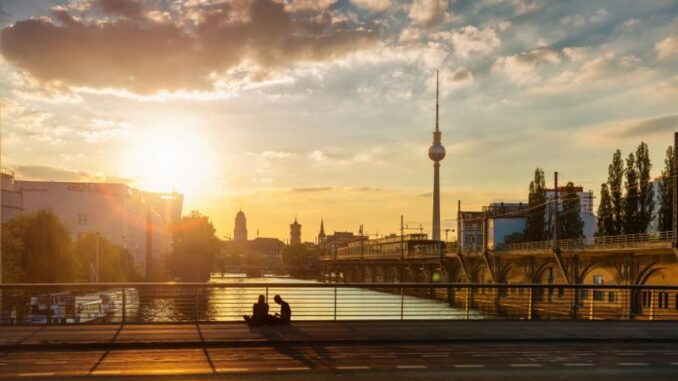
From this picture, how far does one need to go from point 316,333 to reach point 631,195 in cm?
6765

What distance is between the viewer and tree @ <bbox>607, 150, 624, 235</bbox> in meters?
81.4

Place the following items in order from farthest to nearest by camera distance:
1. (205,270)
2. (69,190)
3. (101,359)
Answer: (205,270)
(69,190)
(101,359)

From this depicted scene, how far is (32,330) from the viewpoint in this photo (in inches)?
837

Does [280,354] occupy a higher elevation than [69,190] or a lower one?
lower

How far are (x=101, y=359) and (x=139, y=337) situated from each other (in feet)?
9.29

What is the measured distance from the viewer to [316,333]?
2136cm

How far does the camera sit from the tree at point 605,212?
8219cm

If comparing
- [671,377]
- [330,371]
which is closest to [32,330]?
[330,371]

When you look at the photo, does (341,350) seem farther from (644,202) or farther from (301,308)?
(644,202)

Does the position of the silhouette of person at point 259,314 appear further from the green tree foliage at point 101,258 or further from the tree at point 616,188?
the green tree foliage at point 101,258

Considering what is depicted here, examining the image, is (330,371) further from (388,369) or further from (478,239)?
(478,239)

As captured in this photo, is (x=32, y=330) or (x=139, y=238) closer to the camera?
(x=32, y=330)

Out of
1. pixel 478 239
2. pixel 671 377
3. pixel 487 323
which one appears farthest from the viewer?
pixel 478 239

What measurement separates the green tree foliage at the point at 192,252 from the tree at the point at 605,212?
79.2 m
